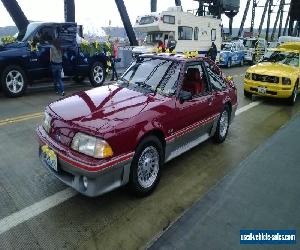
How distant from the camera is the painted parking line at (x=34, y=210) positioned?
11.5ft

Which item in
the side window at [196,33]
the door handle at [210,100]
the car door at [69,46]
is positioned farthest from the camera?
the side window at [196,33]

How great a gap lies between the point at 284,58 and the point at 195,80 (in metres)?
7.24

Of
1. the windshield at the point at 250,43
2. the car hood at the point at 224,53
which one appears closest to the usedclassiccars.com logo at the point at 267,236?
the car hood at the point at 224,53

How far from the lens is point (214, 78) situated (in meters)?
5.87

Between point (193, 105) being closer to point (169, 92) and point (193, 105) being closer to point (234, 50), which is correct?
point (169, 92)

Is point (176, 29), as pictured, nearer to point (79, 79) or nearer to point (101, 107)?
point (79, 79)

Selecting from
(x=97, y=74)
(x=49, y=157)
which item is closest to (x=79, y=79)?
(x=97, y=74)

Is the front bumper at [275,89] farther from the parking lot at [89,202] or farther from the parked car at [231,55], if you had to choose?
the parked car at [231,55]

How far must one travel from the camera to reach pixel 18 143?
5879mm

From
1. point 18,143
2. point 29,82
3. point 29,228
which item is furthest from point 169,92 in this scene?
point 29,82

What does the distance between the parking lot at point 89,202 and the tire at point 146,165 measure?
15cm

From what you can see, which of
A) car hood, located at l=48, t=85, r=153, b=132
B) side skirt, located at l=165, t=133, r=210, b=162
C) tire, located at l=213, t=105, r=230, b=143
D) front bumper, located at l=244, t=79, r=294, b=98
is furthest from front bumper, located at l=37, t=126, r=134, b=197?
front bumper, located at l=244, t=79, r=294, b=98

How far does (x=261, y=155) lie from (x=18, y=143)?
4384 mm

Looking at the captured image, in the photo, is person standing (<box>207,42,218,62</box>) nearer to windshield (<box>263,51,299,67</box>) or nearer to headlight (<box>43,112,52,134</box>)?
windshield (<box>263,51,299,67</box>)
